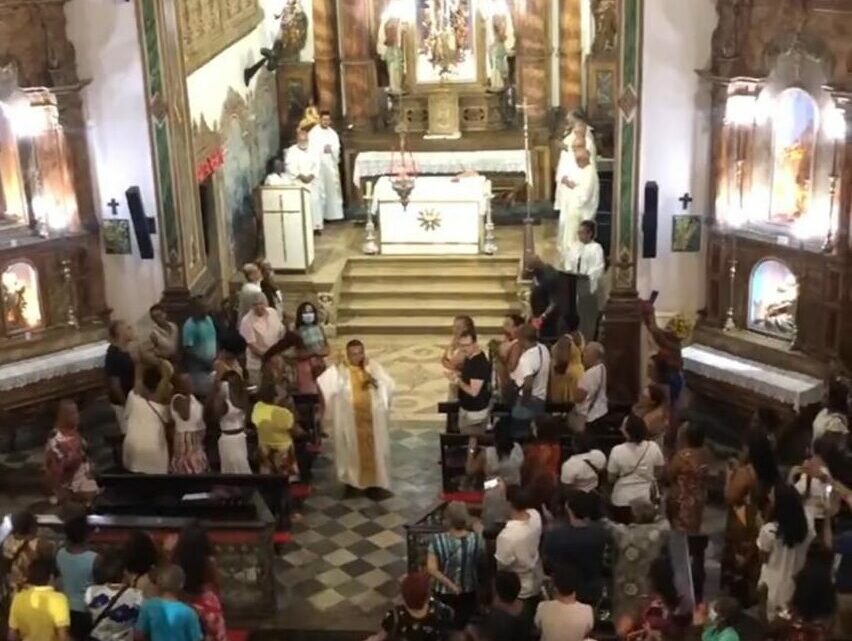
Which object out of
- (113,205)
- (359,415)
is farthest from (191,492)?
(113,205)

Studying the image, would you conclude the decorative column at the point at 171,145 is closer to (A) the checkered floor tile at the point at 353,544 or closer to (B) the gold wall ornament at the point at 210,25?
(B) the gold wall ornament at the point at 210,25

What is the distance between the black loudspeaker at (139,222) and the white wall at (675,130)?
4937mm

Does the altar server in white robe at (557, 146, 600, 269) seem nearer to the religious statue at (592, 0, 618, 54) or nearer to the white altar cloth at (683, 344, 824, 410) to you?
the white altar cloth at (683, 344, 824, 410)

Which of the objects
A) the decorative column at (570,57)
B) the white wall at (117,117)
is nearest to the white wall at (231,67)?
the white wall at (117,117)

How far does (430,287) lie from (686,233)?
4.22m

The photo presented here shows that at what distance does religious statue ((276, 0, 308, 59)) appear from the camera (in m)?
19.7

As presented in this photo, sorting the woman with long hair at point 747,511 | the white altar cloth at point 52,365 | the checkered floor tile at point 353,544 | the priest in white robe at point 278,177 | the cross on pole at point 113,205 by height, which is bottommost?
the checkered floor tile at point 353,544

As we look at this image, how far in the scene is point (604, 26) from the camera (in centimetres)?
1909

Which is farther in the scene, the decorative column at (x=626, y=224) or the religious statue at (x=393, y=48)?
the religious statue at (x=393, y=48)

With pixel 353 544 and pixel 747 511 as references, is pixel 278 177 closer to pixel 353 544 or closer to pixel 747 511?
pixel 353 544

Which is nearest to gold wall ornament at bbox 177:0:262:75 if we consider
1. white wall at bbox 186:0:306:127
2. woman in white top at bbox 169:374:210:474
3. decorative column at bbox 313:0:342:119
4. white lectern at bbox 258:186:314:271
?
white wall at bbox 186:0:306:127

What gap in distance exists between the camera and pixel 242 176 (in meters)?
17.8

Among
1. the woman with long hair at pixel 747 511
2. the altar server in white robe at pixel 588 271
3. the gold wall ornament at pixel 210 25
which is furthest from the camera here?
the gold wall ornament at pixel 210 25

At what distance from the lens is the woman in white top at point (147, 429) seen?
11.5 meters
